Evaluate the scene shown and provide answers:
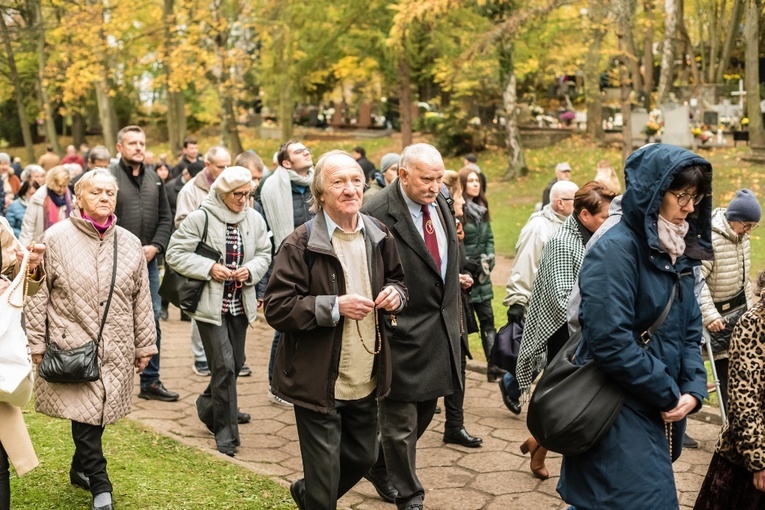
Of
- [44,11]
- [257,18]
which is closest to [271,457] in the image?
[257,18]

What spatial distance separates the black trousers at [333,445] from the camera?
16.8 ft

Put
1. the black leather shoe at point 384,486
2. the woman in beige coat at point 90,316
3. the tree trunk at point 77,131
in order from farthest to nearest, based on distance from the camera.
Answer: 1. the tree trunk at point 77,131
2. the black leather shoe at point 384,486
3. the woman in beige coat at point 90,316

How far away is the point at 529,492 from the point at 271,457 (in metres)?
1.92

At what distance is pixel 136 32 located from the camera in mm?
31844

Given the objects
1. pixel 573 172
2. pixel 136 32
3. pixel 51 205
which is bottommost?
pixel 573 172

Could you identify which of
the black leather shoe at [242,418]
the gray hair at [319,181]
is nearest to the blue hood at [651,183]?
the gray hair at [319,181]

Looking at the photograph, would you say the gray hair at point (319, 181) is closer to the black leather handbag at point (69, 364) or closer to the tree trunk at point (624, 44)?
the black leather handbag at point (69, 364)

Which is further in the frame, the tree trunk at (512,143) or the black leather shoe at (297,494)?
the tree trunk at (512,143)

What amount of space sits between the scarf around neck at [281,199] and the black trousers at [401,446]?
3.22 metres

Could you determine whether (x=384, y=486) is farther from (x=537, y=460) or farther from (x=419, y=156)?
(x=419, y=156)

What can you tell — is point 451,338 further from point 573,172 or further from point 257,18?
point 257,18

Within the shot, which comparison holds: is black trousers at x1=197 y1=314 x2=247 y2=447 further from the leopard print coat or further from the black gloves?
the leopard print coat

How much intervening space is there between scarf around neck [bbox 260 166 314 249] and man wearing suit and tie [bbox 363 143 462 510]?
2704 mm

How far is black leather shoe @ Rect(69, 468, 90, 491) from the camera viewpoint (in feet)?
20.2
